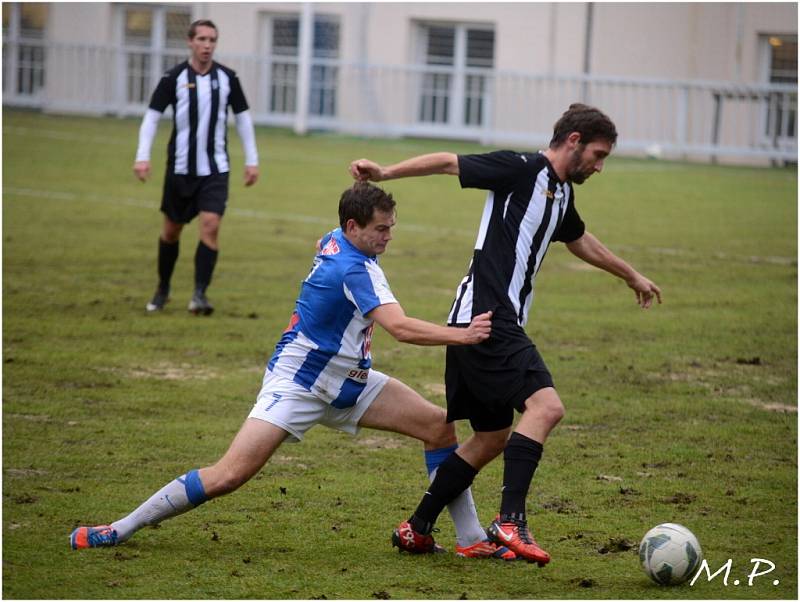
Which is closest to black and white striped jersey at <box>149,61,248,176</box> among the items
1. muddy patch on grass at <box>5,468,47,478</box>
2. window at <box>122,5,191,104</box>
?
muddy patch on grass at <box>5,468,47,478</box>

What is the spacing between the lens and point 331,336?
5551mm

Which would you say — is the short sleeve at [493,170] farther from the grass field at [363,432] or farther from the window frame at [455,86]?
A: the window frame at [455,86]

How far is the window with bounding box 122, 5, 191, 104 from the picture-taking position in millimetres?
35438

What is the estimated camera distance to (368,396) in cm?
567

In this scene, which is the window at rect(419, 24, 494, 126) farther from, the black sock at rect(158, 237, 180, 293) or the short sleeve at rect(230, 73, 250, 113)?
the black sock at rect(158, 237, 180, 293)

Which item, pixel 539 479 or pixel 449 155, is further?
pixel 539 479

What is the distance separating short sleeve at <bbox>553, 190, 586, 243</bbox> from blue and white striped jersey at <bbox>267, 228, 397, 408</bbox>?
0.91 m

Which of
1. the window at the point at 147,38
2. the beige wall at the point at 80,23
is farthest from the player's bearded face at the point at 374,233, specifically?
the beige wall at the point at 80,23

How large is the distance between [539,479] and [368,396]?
159 cm

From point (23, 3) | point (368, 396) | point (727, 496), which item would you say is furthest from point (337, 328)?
point (23, 3)

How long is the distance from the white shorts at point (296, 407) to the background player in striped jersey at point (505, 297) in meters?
0.37

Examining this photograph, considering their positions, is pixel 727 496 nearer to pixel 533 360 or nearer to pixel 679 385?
pixel 533 360

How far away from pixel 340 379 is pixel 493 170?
1.08 meters

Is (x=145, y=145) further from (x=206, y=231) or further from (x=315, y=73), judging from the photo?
(x=315, y=73)
